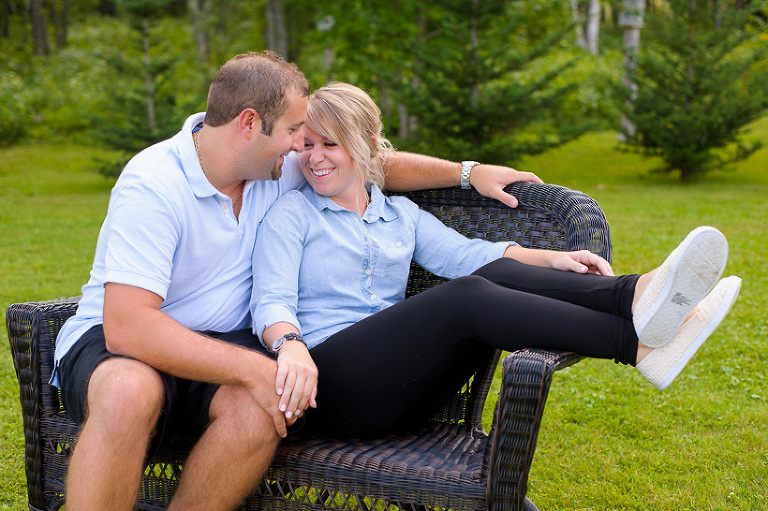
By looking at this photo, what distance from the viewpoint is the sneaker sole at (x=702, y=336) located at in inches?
71.6

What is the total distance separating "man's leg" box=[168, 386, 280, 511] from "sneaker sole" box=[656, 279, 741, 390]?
95 cm

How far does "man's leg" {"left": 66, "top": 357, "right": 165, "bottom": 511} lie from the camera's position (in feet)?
5.58

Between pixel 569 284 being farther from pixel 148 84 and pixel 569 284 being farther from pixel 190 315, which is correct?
pixel 148 84

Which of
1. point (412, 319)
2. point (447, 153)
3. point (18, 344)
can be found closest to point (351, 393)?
point (412, 319)

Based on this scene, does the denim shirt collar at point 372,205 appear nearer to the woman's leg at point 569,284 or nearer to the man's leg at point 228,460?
the woman's leg at point 569,284

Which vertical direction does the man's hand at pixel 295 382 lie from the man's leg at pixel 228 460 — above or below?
above

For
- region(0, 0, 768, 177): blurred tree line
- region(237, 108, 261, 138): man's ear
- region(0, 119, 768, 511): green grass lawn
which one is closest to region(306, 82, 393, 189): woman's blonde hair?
region(237, 108, 261, 138): man's ear

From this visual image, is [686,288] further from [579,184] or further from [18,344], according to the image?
[579,184]

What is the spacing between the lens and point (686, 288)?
1.83m

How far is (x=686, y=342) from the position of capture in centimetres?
186

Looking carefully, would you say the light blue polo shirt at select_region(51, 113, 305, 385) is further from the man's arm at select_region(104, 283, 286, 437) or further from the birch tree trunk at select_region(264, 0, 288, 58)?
the birch tree trunk at select_region(264, 0, 288, 58)

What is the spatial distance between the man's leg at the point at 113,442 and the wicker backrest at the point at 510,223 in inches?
38.7

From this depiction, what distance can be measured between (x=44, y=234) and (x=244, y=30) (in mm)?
16407

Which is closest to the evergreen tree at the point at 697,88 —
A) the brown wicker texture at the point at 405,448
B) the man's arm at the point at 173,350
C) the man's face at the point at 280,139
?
the brown wicker texture at the point at 405,448
